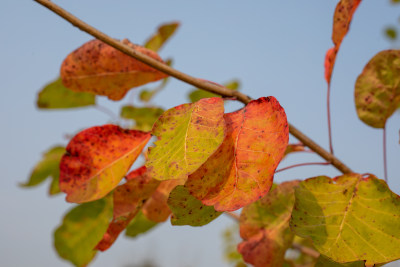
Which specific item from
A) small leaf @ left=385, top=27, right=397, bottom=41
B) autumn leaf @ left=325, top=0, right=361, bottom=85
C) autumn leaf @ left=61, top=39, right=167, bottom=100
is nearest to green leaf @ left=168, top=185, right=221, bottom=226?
autumn leaf @ left=61, top=39, right=167, bottom=100

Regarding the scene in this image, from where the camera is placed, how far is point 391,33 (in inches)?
141

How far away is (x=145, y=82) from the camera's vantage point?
1.00 metres

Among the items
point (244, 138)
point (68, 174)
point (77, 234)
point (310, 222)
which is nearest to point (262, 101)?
point (244, 138)

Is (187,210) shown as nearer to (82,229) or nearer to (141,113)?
(82,229)

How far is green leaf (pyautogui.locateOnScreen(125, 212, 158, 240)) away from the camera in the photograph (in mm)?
1486

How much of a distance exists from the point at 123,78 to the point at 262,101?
428 mm

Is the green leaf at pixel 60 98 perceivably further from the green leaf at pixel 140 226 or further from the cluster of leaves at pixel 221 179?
the green leaf at pixel 140 226

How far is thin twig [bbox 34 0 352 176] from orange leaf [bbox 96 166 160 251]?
0.23 meters

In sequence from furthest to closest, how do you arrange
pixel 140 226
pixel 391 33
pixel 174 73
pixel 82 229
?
pixel 391 33, pixel 140 226, pixel 82 229, pixel 174 73

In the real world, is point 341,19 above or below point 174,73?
above

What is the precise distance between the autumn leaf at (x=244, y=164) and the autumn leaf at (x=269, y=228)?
34 centimetres

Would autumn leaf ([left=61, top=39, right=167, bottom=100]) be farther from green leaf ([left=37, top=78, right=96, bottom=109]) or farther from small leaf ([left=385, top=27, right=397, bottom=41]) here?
small leaf ([left=385, top=27, right=397, bottom=41])

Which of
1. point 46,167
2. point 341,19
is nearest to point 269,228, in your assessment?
point 341,19

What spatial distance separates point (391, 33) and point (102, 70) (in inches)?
131
